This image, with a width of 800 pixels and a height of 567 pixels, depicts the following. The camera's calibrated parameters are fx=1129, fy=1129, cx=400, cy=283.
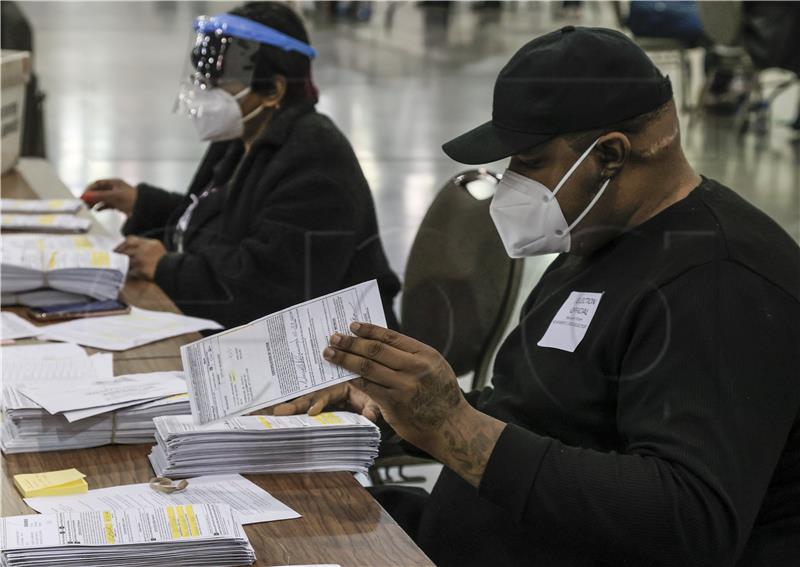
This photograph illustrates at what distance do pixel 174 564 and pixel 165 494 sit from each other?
0.21m

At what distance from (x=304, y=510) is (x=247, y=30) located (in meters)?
1.57

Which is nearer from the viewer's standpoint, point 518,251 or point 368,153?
point 518,251

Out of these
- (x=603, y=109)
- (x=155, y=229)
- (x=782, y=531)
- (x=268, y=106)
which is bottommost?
(x=155, y=229)

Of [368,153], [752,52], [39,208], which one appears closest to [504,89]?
[39,208]

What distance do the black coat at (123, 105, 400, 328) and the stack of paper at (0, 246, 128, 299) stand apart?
24cm

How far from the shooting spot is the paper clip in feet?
5.01

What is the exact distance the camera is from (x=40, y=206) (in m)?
3.14

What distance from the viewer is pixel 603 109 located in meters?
1.53

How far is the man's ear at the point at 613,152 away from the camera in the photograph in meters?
1.54

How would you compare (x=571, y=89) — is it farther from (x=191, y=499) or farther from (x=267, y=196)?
(x=267, y=196)

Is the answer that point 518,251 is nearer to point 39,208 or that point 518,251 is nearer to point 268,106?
point 268,106

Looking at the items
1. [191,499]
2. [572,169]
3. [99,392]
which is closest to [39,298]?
[99,392]

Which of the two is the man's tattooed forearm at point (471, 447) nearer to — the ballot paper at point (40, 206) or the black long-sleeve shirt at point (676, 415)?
the black long-sleeve shirt at point (676, 415)

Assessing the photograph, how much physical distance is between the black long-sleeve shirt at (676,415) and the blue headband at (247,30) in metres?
1.43
